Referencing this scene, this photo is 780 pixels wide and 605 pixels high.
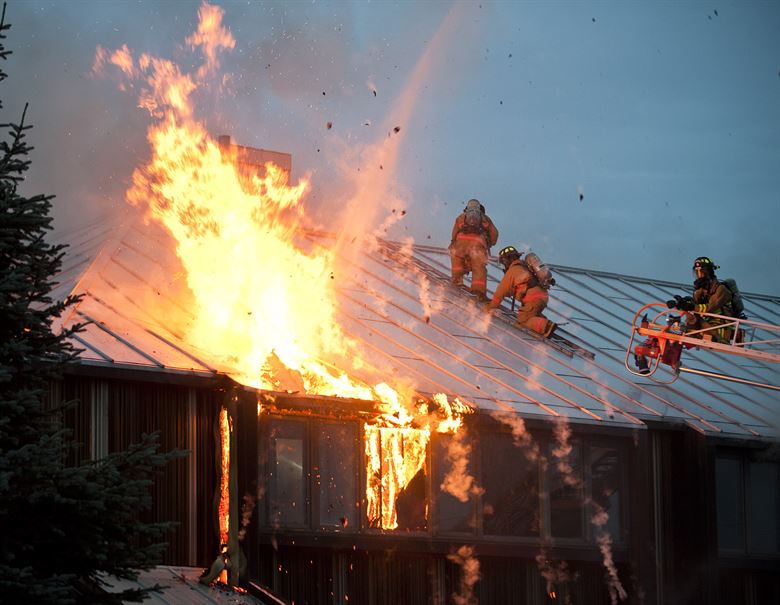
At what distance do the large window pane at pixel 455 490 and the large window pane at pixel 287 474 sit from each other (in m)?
2.02

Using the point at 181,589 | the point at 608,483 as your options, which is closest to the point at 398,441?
the point at 608,483

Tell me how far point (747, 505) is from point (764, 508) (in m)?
0.46

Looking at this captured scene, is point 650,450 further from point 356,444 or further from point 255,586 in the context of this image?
point 255,586

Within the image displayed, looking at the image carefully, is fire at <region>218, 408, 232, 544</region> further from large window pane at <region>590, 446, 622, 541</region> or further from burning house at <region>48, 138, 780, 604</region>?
large window pane at <region>590, 446, 622, 541</region>

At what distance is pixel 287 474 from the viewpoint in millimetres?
16172

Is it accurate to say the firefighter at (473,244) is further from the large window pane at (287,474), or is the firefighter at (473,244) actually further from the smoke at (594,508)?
the large window pane at (287,474)

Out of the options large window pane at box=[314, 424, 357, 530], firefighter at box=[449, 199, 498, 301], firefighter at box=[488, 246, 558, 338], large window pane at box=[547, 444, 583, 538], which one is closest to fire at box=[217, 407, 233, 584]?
large window pane at box=[314, 424, 357, 530]

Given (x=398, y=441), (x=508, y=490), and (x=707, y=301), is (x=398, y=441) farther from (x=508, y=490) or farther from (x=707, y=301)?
(x=707, y=301)

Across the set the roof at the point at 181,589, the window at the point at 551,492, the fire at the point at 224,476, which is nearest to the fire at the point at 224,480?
the fire at the point at 224,476

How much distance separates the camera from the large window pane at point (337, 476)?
16406mm

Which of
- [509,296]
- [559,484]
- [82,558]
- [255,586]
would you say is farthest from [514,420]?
Answer: [82,558]

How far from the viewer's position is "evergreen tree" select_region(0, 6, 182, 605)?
9.97 meters

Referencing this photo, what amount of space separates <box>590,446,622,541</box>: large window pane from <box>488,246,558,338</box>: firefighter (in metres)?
4.18

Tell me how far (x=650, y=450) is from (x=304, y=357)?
19.0 ft
